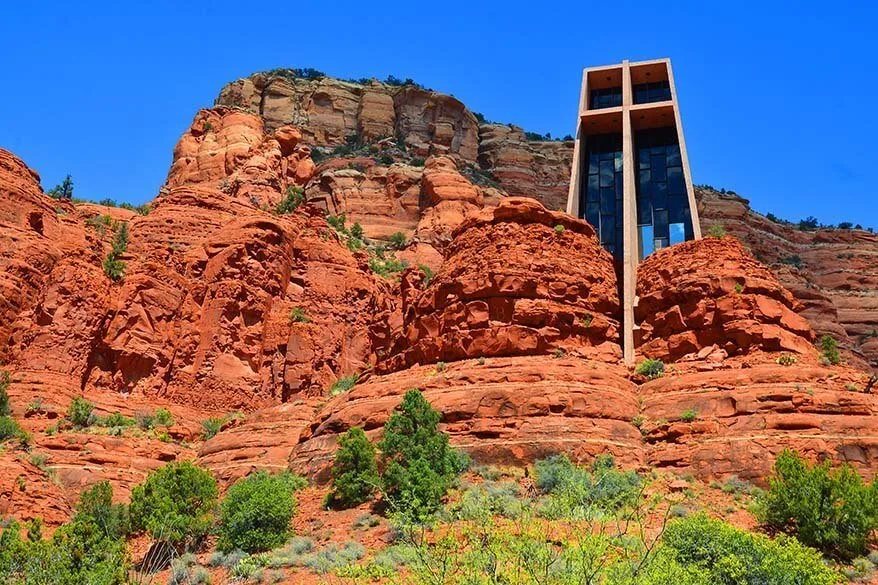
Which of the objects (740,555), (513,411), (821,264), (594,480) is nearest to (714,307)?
(513,411)

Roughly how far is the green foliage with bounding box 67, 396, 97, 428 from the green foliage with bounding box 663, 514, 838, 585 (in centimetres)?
2415

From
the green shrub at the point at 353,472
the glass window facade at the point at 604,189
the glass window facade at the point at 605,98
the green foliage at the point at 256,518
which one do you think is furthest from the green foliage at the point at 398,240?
the green foliage at the point at 256,518

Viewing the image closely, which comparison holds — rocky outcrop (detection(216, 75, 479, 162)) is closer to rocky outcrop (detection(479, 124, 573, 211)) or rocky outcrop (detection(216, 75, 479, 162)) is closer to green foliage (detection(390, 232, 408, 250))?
rocky outcrop (detection(479, 124, 573, 211))

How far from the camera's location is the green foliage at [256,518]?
24.0 metres

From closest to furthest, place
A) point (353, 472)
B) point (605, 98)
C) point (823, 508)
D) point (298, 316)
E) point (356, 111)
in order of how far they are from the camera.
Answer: point (823, 508), point (353, 472), point (605, 98), point (298, 316), point (356, 111)

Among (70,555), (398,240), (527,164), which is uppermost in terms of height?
(527,164)

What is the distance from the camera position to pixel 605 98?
45.8 m

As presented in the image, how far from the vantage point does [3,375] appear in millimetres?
37062

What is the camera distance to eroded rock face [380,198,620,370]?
31422 mm

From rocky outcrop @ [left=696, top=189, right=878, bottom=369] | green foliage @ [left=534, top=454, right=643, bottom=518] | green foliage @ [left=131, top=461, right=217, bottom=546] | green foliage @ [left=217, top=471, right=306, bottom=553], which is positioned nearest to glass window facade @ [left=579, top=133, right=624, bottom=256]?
green foliage @ [left=534, top=454, right=643, bottom=518]

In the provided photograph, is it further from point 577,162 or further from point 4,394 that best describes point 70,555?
point 577,162

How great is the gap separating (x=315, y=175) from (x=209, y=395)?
134 feet

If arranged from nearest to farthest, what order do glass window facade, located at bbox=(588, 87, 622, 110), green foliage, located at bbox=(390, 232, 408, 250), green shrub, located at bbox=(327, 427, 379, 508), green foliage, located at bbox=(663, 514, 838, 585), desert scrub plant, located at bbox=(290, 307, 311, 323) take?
green foliage, located at bbox=(663, 514, 838, 585) < green shrub, located at bbox=(327, 427, 379, 508) < glass window facade, located at bbox=(588, 87, 622, 110) < desert scrub plant, located at bbox=(290, 307, 311, 323) < green foliage, located at bbox=(390, 232, 408, 250)

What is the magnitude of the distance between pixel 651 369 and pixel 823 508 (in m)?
9.47
